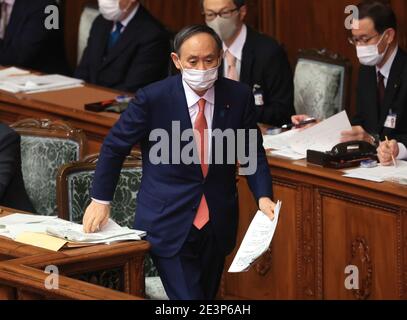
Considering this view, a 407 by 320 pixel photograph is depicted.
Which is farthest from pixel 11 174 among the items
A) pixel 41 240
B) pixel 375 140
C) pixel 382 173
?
pixel 375 140

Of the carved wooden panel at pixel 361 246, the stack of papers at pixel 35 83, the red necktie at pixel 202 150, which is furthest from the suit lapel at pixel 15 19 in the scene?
the red necktie at pixel 202 150

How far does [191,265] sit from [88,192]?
2.13 feet

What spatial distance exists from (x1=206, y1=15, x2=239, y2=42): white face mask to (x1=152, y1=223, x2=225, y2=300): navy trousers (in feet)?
6.36

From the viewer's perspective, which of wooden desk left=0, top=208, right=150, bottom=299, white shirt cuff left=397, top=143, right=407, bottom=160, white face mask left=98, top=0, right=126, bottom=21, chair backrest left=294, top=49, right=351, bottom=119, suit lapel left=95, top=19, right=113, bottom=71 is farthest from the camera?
suit lapel left=95, top=19, right=113, bottom=71

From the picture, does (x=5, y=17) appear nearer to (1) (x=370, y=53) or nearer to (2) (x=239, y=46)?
(2) (x=239, y=46)

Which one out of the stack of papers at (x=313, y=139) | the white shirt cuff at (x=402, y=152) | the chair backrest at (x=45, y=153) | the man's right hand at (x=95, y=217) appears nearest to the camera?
the man's right hand at (x=95, y=217)

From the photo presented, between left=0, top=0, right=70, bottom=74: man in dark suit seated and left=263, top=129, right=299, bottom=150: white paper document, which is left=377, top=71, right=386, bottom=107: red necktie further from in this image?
left=0, top=0, right=70, bottom=74: man in dark suit seated

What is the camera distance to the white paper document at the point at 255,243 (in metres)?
3.91

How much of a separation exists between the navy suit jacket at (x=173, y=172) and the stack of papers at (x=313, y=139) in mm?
1058

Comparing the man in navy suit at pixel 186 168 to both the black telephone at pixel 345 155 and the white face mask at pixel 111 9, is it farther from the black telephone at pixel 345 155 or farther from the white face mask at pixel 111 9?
the white face mask at pixel 111 9

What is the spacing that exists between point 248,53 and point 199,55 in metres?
2.02

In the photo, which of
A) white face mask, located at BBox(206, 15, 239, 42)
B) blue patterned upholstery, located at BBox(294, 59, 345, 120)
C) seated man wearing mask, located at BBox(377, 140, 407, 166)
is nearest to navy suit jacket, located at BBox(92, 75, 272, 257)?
seated man wearing mask, located at BBox(377, 140, 407, 166)

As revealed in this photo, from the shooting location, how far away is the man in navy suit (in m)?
4.32

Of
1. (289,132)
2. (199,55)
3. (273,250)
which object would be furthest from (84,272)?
(289,132)
